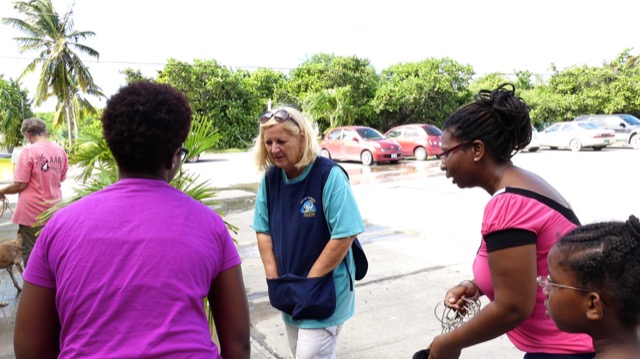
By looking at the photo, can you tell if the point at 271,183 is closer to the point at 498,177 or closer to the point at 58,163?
the point at 498,177

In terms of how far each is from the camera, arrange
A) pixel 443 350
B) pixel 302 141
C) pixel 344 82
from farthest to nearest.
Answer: pixel 344 82, pixel 302 141, pixel 443 350

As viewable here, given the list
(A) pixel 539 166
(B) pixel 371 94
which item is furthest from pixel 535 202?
(B) pixel 371 94

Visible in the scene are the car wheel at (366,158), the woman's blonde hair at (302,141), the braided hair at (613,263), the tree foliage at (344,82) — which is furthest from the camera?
the tree foliage at (344,82)

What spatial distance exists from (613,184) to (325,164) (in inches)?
457

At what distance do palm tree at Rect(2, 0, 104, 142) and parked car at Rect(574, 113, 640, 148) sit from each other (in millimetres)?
31690

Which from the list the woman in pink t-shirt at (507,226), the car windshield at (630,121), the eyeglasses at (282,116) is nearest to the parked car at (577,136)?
the car windshield at (630,121)

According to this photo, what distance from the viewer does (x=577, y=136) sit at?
23.2m

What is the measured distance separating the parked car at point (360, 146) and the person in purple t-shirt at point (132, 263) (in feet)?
59.5

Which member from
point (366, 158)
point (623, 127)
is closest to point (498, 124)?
point (366, 158)

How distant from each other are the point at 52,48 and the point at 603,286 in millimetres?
37050

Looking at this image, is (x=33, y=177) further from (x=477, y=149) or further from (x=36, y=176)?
(x=477, y=149)

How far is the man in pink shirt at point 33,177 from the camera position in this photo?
5207 mm

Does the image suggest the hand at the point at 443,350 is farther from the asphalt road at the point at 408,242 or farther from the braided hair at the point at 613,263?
the asphalt road at the point at 408,242

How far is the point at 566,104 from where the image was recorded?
34.3 meters
